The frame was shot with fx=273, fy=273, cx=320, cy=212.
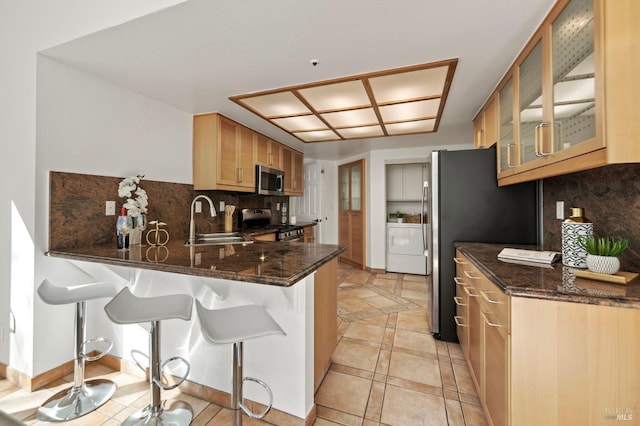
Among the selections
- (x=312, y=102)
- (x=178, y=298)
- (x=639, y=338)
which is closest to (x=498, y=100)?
(x=312, y=102)

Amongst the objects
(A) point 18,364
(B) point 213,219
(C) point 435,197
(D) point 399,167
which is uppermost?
(D) point 399,167

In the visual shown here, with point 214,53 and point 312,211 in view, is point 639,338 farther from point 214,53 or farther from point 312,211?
point 312,211

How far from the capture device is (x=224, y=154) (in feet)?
10.3

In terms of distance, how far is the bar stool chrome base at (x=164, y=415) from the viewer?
4.85ft

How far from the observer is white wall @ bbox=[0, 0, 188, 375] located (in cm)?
181

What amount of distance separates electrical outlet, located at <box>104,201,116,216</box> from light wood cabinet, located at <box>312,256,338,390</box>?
1.83 meters

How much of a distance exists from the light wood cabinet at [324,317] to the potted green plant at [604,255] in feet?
4.35

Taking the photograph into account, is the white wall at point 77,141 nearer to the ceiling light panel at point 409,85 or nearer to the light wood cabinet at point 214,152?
the light wood cabinet at point 214,152

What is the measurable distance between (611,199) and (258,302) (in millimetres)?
2013

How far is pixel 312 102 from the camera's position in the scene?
8.73ft

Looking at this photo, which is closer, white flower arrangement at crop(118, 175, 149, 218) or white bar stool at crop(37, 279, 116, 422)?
white bar stool at crop(37, 279, 116, 422)

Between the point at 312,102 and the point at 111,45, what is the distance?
1556 millimetres

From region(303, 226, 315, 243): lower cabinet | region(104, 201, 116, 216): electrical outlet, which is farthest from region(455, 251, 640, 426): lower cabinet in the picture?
region(303, 226, 315, 243): lower cabinet

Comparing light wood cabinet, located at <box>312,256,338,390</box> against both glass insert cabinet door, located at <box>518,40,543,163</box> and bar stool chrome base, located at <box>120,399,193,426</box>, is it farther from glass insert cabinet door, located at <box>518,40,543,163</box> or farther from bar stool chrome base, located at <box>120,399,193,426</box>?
glass insert cabinet door, located at <box>518,40,543,163</box>
